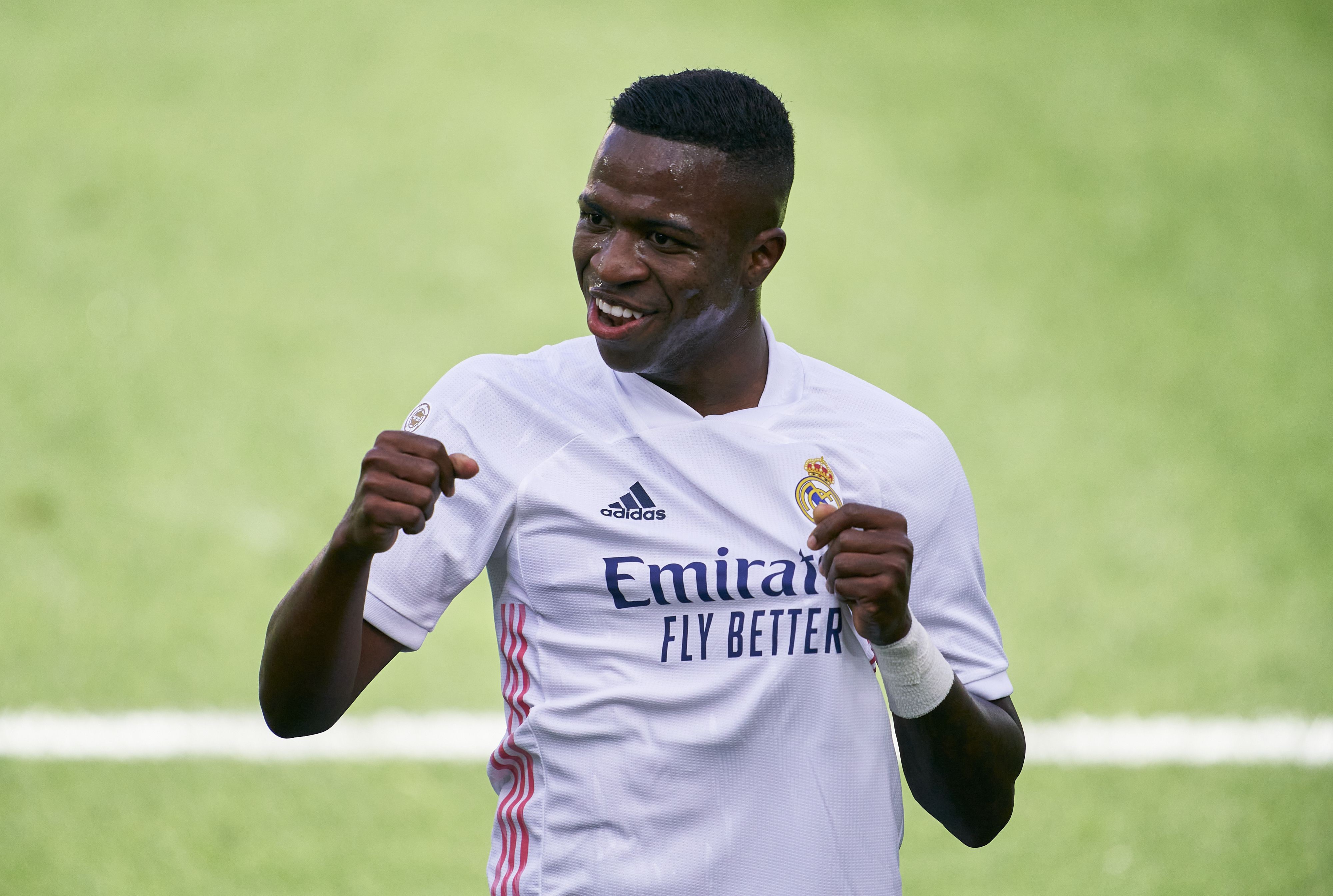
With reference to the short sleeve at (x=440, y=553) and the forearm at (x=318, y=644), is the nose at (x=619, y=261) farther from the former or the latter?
the forearm at (x=318, y=644)

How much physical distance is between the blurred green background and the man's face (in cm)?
270

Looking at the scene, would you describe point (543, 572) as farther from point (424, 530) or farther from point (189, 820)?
point (189, 820)

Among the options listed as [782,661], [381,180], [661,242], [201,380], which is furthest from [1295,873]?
[381,180]

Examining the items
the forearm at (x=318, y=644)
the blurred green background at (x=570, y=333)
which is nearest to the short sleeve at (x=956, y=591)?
the forearm at (x=318, y=644)

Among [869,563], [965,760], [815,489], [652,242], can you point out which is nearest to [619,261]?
[652,242]

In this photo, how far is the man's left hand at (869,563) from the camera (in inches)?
91.4

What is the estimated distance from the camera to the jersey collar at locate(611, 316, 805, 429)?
2.61 metres

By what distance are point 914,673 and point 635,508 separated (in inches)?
20.9

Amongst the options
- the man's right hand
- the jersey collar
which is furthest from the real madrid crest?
the man's right hand

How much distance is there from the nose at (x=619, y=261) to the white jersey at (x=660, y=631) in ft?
0.77

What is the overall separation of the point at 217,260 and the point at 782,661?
545 cm

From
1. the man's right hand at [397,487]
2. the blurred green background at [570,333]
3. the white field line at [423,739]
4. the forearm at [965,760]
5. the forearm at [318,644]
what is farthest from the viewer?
the white field line at [423,739]

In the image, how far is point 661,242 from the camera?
2.54 meters

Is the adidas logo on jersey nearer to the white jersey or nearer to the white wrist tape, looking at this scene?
the white jersey
